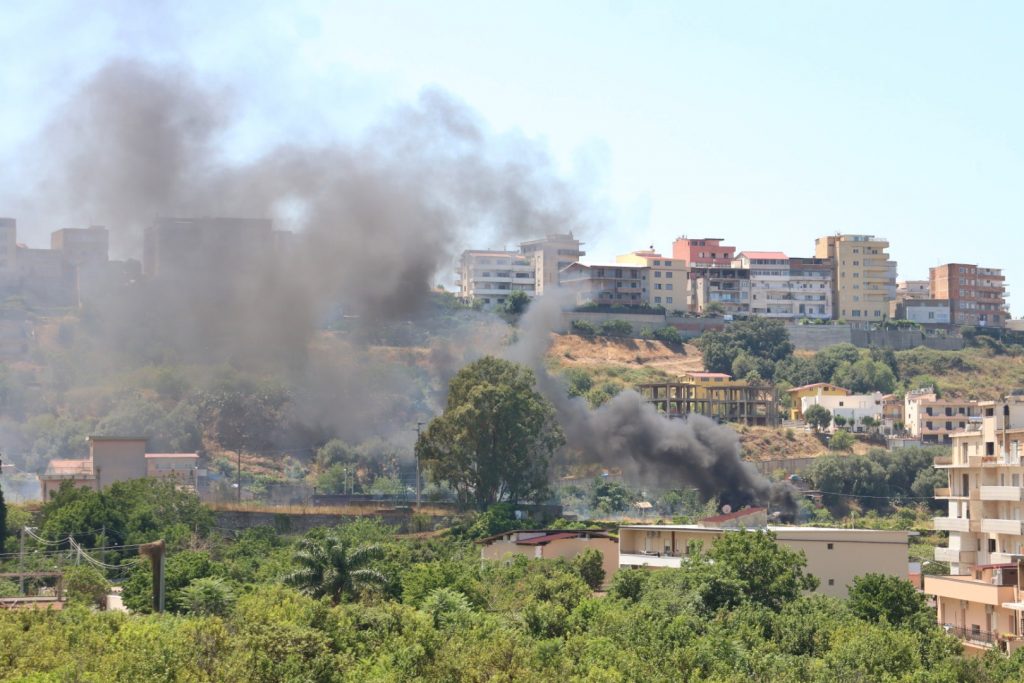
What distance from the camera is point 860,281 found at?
454ft

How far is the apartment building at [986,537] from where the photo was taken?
43250mm

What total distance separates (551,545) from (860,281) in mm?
80847

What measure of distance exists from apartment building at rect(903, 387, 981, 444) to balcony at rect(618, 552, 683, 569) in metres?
51.5

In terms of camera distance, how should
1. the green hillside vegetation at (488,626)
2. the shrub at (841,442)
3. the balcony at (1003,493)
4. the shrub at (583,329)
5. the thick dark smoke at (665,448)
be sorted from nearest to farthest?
the green hillside vegetation at (488,626) < the balcony at (1003,493) < the thick dark smoke at (665,448) < the shrub at (841,442) < the shrub at (583,329)

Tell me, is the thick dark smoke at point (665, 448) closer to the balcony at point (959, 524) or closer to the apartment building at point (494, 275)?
the balcony at point (959, 524)

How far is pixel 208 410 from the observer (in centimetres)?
10088

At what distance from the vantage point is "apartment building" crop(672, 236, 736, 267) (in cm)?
14050

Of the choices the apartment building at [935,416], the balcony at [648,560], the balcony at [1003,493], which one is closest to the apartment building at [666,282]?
the apartment building at [935,416]

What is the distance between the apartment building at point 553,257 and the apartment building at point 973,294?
1179 inches

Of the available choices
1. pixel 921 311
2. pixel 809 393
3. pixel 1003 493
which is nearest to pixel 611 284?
pixel 809 393

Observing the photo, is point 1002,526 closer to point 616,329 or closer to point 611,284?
point 616,329

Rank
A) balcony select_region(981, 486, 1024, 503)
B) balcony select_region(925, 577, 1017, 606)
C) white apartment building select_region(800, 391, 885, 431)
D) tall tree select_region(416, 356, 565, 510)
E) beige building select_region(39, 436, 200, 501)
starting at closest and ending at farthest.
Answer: balcony select_region(925, 577, 1017, 606), balcony select_region(981, 486, 1024, 503), tall tree select_region(416, 356, 565, 510), beige building select_region(39, 436, 200, 501), white apartment building select_region(800, 391, 885, 431)

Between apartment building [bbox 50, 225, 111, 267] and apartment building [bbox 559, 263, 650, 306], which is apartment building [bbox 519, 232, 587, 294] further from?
apartment building [bbox 50, 225, 111, 267]

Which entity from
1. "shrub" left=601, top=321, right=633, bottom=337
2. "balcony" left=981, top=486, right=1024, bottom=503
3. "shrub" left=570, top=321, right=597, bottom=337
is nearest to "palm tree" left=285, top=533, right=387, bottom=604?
"balcony" left=981, top=486, right=1024, bottom=503
